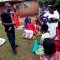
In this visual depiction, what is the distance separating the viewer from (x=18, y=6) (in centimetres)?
2170

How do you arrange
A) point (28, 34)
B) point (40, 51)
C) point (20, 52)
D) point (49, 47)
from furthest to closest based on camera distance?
point (28, 34), point (20, 52), point (40, 51), point (49, 47)

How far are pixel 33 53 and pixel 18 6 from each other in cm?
1416

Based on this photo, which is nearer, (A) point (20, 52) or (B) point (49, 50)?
(B) point (49, 50)

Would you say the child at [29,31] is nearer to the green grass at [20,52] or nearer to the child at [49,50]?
the green grass at [20,52]

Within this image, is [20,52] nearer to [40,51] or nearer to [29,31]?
[40,51]

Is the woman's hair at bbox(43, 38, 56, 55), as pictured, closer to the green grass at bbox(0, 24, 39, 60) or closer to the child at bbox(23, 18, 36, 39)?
the green grass at bbox(0, 24, 39, 60)

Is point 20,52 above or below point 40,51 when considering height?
below

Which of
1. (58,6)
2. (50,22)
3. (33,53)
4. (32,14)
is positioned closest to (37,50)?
(33,53)

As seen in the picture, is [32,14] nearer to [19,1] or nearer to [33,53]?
[19,1]

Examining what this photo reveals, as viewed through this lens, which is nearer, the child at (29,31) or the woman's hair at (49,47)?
the woman's hair at (49,47)

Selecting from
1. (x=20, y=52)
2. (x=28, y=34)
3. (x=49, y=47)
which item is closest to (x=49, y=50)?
(x=49, y=47)

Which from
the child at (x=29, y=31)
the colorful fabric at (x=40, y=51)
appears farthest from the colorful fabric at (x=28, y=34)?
the colorful fabric at (x=40, y=51)

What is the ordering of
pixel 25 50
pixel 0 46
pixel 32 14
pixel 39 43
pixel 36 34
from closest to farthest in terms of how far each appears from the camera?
1. pixel 39 43
2. pixel 25 50
3. pixel 0 46
4. pixel 36 34
5. pixel 32 14

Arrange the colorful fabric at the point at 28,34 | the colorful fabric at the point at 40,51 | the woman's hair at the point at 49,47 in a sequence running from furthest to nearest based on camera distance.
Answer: the colorful fabric at the point at 28,34 < the colorful fabric at the point at 40,51 < the woman's hair at the point at 49,47
